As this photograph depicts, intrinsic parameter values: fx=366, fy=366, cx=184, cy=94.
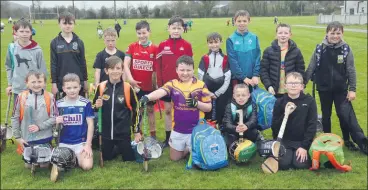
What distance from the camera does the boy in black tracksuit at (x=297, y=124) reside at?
5.55m

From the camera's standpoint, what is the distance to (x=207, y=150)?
217 inches

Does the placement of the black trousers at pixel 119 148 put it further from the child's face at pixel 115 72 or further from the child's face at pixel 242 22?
the child's face at pixel 242 22

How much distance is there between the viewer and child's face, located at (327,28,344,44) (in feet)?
20.2

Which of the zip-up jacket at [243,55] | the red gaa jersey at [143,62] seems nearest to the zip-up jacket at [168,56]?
the red gaa jersey at [143,62]

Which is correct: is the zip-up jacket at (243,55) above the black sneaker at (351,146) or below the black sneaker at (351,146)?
above

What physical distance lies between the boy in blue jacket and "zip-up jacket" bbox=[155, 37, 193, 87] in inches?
31.8

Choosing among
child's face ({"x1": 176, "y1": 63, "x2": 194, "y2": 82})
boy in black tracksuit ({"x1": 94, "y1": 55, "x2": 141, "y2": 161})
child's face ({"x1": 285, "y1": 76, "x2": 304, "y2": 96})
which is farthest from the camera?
child's face ({"x1": 176, "y1": 63, "x2": 194, "y2": 82})

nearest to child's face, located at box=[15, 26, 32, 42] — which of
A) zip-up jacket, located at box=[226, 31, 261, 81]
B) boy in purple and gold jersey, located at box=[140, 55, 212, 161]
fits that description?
Result: boy in purple and gold jersey, located at box=[140, 55, 212, 161]

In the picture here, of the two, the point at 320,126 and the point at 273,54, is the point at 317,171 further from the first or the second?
the point at 273,54

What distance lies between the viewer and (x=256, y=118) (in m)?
5.98

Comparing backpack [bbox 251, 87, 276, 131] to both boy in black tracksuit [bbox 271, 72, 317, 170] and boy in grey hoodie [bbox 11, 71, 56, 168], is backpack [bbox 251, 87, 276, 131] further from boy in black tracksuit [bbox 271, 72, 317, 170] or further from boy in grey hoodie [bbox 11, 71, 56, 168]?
boy in grey hoodie [bbox 11, 71, 56, 168]

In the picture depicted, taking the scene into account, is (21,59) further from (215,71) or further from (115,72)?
(215,71)

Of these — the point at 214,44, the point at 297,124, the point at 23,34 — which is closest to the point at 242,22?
the point at 214,44

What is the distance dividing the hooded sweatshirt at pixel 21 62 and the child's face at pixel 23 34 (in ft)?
0.40
